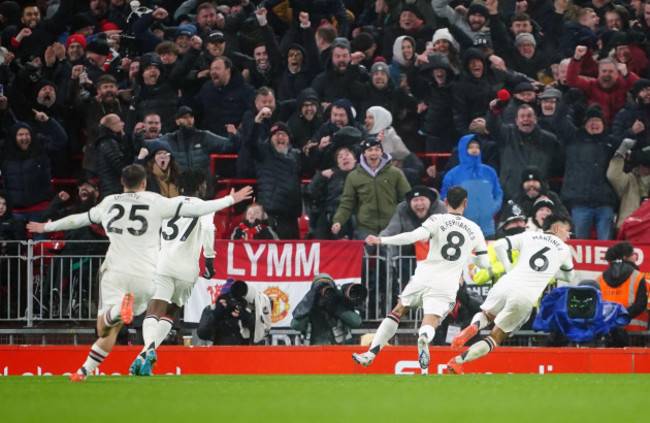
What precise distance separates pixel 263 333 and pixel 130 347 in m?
1.70

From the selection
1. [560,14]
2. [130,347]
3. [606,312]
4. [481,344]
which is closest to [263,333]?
[130,347]

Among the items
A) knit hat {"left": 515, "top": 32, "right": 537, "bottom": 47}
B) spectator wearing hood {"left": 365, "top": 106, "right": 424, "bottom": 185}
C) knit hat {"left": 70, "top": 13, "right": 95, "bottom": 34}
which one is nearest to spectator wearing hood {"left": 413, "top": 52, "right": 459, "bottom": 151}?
spectator wearing hood {"left": 365, "top": 106, "right": 424, "bottom": 185}

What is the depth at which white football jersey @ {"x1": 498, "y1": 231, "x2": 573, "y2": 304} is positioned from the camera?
50.1ft

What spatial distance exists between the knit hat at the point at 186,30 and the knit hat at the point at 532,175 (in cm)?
600

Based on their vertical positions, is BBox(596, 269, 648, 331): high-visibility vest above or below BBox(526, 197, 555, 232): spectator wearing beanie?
below

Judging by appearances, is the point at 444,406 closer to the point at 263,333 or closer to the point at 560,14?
the point at 263,333

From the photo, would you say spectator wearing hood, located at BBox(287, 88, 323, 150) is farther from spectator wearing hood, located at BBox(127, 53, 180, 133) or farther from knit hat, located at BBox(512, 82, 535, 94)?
knit hat, located at BBox(512, 82, 535, 94)

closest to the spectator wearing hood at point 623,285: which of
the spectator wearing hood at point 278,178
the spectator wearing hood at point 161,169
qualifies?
the spectator wearing hood at point 278,178

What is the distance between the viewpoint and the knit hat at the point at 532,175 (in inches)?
733

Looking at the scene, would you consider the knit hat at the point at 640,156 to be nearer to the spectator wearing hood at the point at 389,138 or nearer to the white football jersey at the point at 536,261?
the spectator wearing hood at the point at 389,138

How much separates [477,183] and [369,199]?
5.12ft

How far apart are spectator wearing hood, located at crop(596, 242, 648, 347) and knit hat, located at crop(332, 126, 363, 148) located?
4.08 metres

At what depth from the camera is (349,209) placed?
1823 cm

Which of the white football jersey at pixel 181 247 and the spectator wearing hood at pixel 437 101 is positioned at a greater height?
the spectator wearing hood at pixel 437 101
